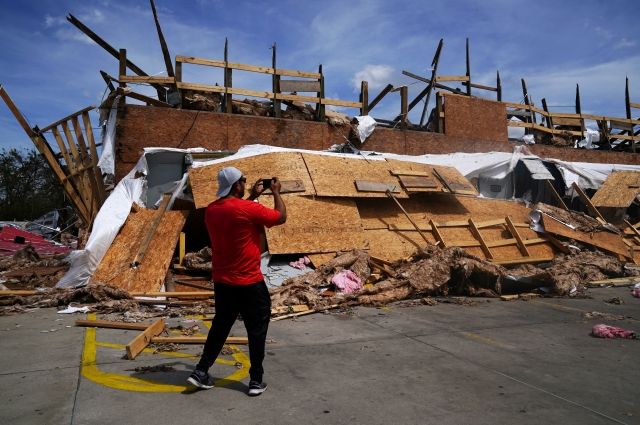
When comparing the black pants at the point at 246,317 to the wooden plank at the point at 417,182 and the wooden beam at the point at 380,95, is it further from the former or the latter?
the wooden beam at the point at 380,95

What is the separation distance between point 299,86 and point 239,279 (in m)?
10.9

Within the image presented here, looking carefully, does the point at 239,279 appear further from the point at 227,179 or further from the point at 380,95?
the point at 380,95

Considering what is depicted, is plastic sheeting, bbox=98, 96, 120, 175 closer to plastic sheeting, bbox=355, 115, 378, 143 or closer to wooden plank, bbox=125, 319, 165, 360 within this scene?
wooden plank, bbox=125, 319, 165, 360

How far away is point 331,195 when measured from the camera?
963 cm

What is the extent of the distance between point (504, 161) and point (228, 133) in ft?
29.3

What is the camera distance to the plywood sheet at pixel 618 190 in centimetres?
1383

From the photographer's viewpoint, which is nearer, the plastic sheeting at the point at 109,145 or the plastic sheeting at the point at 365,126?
the plastic sheeting at the point at 109,145

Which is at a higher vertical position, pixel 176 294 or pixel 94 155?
pixel 94 155

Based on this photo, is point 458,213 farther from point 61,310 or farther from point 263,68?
point 61,310

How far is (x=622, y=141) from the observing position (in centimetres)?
2033

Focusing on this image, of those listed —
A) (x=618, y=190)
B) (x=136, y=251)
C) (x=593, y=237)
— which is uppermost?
(x=618, y=190)

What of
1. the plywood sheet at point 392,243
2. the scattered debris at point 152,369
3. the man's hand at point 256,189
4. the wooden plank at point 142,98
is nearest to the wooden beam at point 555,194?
the plywood sheet at point 392,243

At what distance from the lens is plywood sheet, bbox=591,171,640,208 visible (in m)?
13.8

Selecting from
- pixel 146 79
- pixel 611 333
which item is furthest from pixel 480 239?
pixel 146 79
